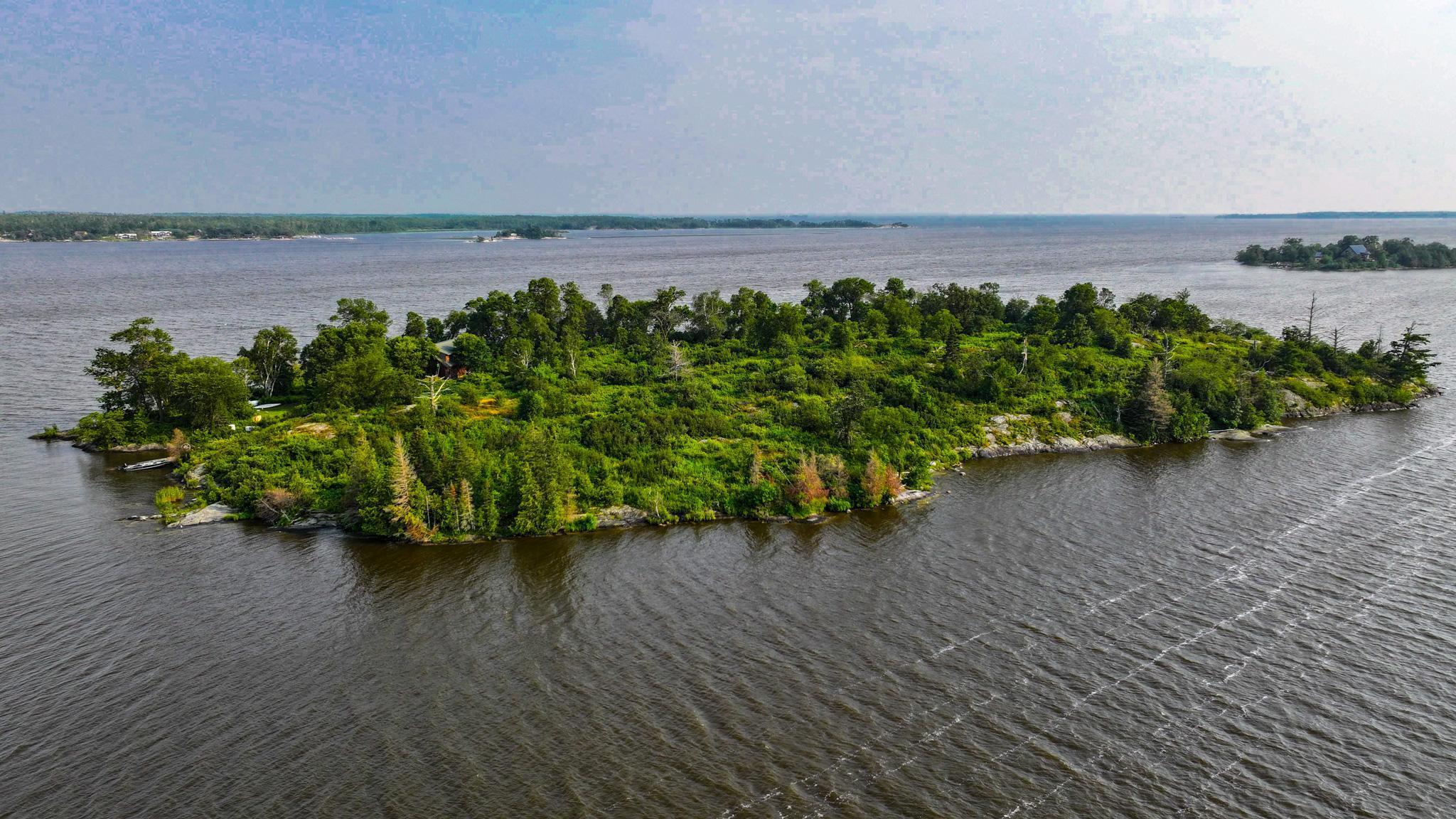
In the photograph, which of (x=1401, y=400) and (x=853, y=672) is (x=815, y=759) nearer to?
(x=853, y=672)

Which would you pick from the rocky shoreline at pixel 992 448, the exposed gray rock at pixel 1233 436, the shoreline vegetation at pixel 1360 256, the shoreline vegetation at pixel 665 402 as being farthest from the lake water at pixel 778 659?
the shoreline vegetation at pixel 1360 256

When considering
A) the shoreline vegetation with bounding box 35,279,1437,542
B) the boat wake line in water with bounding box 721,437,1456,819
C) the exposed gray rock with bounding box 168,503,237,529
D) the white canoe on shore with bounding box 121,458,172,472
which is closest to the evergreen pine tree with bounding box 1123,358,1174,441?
the shoreline vegetation with bounding box 35,279,1437,542

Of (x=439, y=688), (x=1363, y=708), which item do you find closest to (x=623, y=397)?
(x=439, y=688)

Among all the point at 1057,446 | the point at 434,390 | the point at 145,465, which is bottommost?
the point at 1057,446

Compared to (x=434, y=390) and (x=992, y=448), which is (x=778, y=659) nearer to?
(x=992, y=448)

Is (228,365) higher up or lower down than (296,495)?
higher up

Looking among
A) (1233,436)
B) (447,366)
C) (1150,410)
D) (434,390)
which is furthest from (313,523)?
(1233,436)

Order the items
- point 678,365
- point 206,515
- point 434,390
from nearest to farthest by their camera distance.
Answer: point 206,515, point 434,390, point 678,365
